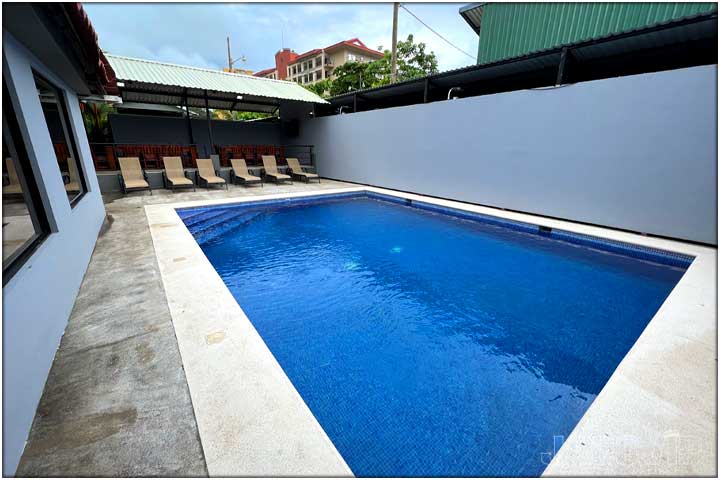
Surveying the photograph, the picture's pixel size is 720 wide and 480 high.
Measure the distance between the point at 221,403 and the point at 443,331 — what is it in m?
2.12

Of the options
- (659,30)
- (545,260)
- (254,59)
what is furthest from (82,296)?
(254,59)

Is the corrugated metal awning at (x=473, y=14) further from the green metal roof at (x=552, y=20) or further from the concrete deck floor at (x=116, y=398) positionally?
the concrete deck floor at (x=116, y=398)

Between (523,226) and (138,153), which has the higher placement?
(138,153)

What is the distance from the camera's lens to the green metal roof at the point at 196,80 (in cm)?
872

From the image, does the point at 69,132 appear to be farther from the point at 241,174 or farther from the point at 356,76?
the point at 356,76

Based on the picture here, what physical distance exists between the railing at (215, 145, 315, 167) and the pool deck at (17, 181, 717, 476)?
33.3ft

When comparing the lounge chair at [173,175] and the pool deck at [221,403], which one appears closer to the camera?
the pool deck at [221,403]

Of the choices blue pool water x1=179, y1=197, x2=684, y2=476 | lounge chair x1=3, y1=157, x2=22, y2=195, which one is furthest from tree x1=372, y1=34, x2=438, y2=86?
lounge chair x1=3, y1=157, x2=22, y2=195

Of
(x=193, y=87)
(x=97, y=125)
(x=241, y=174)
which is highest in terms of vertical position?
(x=193, y=87)

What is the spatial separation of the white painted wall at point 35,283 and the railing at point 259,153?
823cm

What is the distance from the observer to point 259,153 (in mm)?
13133

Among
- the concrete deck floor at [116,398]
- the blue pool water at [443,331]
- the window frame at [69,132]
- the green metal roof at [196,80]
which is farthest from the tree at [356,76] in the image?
the concrete deck floor at [116,398]

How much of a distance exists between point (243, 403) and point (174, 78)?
10.8 m

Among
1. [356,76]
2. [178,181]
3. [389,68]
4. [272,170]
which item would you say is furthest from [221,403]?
[389,68]
